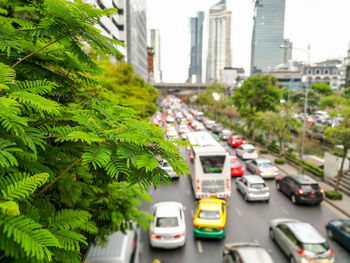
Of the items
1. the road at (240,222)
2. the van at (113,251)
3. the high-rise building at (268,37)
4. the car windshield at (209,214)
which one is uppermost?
the high-rise building at (268,37)

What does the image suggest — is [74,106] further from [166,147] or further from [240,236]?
[240,236]

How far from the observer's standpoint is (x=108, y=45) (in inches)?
111

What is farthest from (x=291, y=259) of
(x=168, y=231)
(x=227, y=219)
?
(x=168, y=231)

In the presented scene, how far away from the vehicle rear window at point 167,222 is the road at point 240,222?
1.18m

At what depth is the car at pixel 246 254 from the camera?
8680mm

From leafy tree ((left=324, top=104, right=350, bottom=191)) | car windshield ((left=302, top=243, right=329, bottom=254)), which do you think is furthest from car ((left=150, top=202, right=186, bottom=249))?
leafy tree ((left=324, top=104, right=350, bottom=191))

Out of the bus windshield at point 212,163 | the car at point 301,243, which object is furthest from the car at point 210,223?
the bus windshield at point 212,163

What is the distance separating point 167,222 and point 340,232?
25.5ft

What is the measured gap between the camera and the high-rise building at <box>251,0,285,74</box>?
166 metres

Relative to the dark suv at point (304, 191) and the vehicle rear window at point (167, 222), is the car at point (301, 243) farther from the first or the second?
the dark suv at point (304, 191)

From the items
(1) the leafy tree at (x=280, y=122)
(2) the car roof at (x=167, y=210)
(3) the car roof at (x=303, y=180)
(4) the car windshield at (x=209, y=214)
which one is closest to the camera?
(2) the car roof at (x=167, y=210)

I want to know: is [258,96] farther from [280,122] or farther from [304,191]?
[304,191]

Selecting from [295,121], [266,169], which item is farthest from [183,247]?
[295,121]

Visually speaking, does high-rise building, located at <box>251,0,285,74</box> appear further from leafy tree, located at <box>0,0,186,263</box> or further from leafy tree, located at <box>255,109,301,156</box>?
leafy tree, located at <box>0,0,186,263</box>
